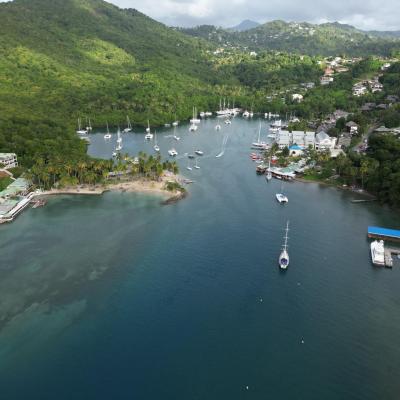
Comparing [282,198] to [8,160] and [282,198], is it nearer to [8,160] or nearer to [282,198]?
[282,198]

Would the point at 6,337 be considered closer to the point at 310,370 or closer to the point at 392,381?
the point at 310,370

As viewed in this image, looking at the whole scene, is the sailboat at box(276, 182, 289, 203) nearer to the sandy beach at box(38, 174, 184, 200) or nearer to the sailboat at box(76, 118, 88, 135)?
the sandy beach at box(38, 174, 184, 200)

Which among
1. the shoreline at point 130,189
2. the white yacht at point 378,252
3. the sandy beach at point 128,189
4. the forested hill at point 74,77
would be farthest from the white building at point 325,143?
the forested hill at point 74,77

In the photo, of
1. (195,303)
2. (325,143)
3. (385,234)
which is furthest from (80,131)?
(385,234)

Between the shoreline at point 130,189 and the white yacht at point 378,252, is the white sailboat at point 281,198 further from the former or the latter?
the white yacht at point 378,252

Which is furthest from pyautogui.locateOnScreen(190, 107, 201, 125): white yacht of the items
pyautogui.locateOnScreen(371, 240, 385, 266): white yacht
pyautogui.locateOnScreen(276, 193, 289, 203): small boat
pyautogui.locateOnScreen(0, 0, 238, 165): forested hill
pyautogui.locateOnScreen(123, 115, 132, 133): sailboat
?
pyautogui.locateOnScreen(371, 240, 385, 266): white yacht
